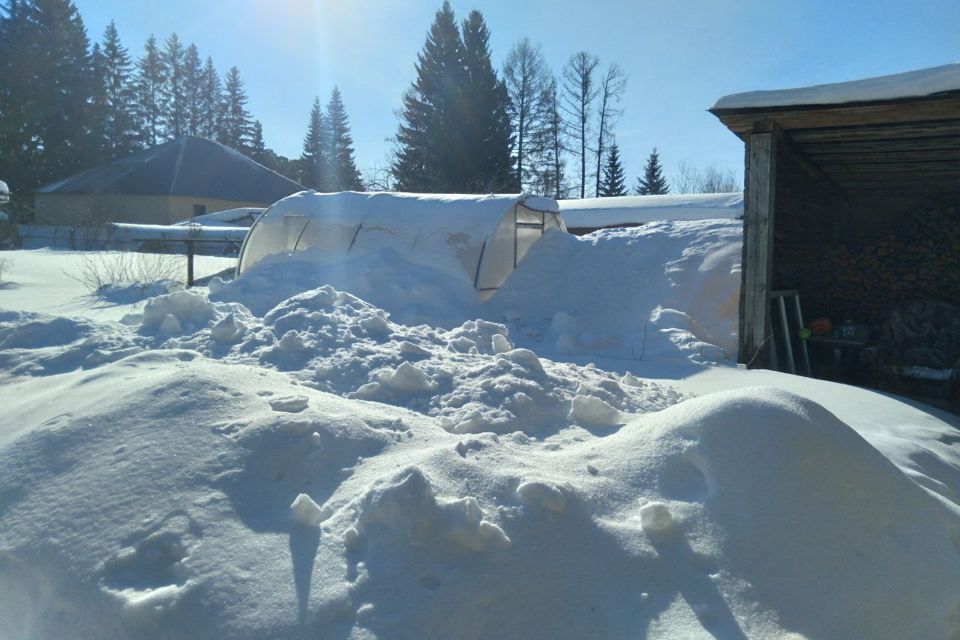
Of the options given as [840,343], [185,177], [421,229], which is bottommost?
[840,343]

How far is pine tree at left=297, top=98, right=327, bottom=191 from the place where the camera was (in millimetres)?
53456

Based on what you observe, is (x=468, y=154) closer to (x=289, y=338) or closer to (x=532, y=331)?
(x=532, y=331)

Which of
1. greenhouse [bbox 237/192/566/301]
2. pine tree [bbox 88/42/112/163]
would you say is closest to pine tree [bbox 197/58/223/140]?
pine tree [bbox 88/42/112/163]

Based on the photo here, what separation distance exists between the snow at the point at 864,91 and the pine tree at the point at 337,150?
45.2 m

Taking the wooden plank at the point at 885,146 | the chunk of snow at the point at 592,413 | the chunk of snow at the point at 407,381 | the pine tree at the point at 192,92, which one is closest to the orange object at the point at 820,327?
the wooden plank at the point at 885,146

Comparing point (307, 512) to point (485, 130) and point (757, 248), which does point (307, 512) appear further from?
point (485, 130)

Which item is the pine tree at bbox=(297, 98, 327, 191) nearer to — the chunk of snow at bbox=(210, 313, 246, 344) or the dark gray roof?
the dark gray roof

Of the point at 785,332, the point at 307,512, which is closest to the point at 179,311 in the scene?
the point at 307,512

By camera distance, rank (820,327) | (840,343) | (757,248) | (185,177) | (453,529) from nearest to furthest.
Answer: (453,529) < (757,248) < (840,343) < (820,327) < (185,177)

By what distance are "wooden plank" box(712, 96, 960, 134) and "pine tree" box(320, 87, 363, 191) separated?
147 ft

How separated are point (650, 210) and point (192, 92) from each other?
4721 centimetres

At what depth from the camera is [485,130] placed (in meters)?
33.0

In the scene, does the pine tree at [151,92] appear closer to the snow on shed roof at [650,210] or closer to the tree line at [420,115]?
the tree line at [420,115]

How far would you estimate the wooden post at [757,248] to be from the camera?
7.66 metres
